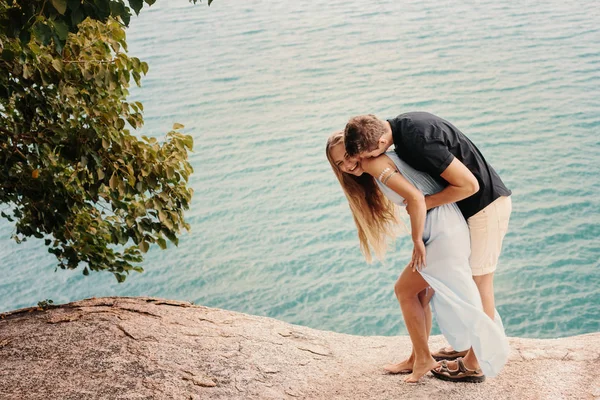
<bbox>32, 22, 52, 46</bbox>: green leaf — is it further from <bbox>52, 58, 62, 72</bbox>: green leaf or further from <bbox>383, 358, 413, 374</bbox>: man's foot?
<bbox>383, 358, 413, 374</bbox>: man's foot

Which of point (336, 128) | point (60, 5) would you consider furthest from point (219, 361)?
point (336, 128)

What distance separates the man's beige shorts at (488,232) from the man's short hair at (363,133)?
22.9 inches

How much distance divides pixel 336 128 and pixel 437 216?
25.9 ft

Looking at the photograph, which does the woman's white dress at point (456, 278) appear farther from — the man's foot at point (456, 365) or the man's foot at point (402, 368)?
the man's foot at point (402, 368)

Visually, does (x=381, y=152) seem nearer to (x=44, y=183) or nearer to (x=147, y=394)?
(x=147, y=394)

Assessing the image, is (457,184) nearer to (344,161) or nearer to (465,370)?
(344,161)

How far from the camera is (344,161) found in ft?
8.55

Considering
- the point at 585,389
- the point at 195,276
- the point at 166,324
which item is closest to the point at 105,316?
the point at 166,324

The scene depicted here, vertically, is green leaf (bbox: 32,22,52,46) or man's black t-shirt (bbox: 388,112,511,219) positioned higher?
green leaf (bbox: 32,22,52,46)

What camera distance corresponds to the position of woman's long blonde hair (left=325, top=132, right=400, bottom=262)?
2.85 metres

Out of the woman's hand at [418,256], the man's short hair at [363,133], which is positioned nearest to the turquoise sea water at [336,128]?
the woman's hand at [418,256]

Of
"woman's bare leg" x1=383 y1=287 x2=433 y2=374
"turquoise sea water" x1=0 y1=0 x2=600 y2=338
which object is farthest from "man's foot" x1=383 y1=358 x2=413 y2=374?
"turquoise sea water" x1=0 y1=0 x2=600 y2=338

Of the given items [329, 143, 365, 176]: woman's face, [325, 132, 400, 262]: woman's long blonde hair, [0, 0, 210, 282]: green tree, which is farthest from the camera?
[0, 0, 210, 282]: green tree

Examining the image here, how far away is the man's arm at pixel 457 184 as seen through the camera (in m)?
2.45
